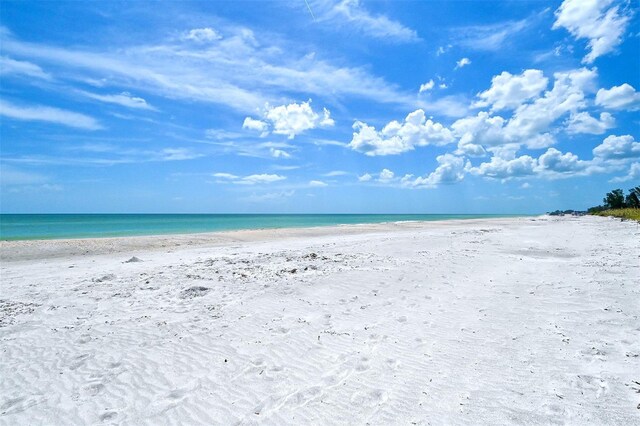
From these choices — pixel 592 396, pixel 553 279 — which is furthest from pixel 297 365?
pixel 553 279

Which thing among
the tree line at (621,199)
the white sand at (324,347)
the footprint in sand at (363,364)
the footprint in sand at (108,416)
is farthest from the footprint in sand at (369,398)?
the tree line at (621,199)

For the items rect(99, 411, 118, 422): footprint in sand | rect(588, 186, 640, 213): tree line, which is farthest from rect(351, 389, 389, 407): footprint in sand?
rect(588, 186, 640, 213): tree line

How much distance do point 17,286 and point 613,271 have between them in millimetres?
18338

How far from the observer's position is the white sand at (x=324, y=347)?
4207mm

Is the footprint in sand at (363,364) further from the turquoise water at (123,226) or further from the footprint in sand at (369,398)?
the turquoise water at (123,226)

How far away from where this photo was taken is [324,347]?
593 cm

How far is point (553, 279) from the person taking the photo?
10.2 metres

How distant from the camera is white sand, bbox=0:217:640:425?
13.8ft

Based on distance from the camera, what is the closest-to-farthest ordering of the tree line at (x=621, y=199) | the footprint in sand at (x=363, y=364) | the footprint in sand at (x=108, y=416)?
1. the footprint in sand at (x=108, y=416)
2. the footprint in sand at (x=363, y=364)
3. the tree line at (x=621, y=199)

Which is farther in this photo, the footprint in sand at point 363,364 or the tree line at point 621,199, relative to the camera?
the tree line at point 621,199

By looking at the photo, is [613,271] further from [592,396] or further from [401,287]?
[592,396]

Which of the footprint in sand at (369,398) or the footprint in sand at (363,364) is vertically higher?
the footprint in sand at (363,364)

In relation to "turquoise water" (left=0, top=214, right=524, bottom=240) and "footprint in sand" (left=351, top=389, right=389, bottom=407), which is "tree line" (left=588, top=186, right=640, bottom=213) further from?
"footprint in sand" (left=351, top=389, right=389, bottom=407)

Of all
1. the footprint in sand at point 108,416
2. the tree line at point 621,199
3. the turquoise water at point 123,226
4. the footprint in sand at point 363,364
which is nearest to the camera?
the footprint in sand at point 108,416
